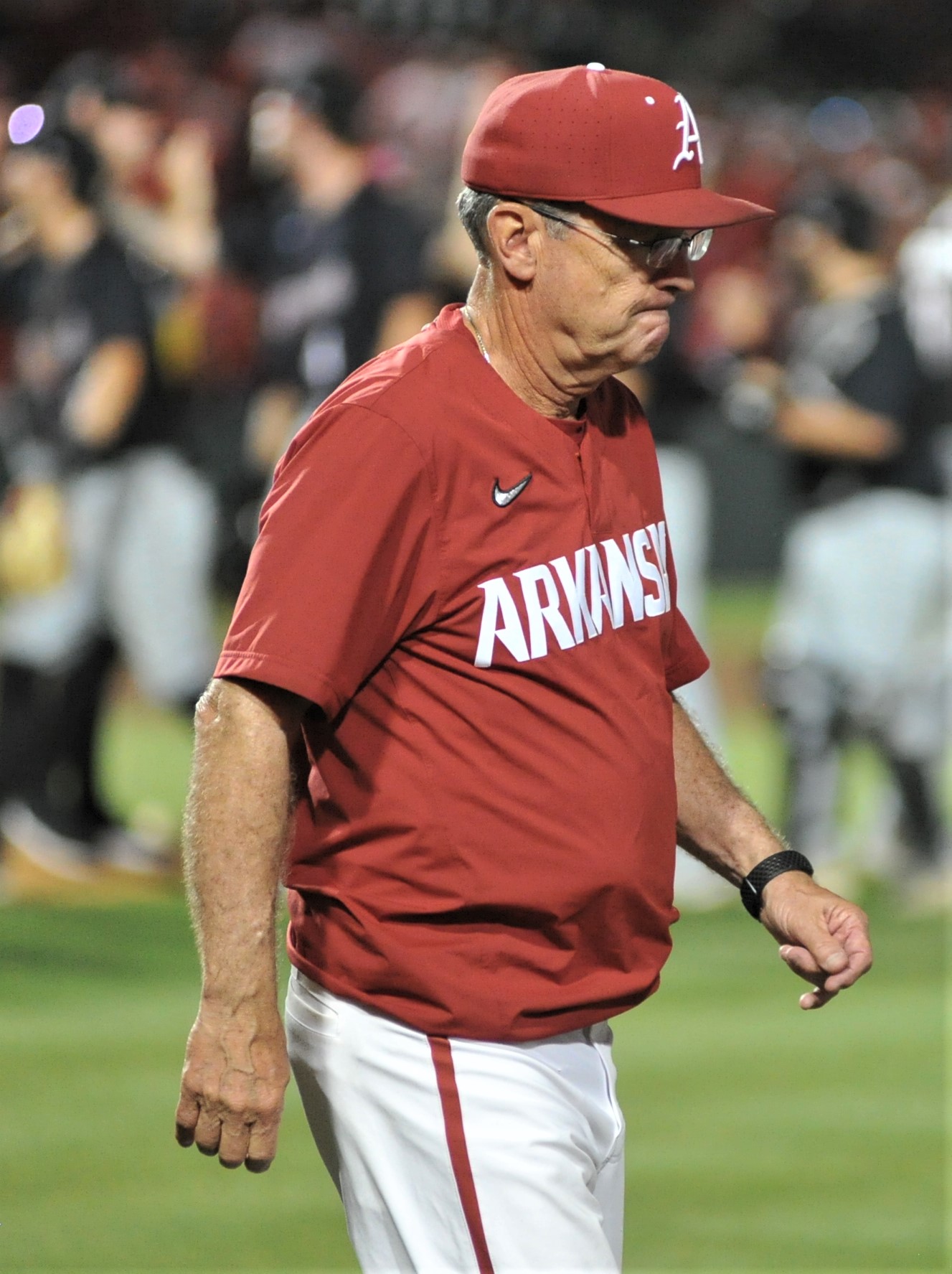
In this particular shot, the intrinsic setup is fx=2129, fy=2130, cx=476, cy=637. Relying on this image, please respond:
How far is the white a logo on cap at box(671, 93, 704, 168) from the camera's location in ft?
8.81

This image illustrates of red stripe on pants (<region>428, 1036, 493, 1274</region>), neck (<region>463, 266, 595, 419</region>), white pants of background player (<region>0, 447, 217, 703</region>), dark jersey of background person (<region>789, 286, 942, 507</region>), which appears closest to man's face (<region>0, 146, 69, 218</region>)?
white pants of background player (<region>0, 447, 217, 703</region>)

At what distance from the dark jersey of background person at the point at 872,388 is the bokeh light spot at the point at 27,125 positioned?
10.2 feet

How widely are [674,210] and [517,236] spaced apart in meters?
0.21

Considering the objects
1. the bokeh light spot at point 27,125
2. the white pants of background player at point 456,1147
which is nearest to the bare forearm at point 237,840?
the white pants of background player at point 456,1147

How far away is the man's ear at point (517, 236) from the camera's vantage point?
2693mm

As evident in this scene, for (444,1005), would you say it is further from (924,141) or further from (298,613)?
(924,141)

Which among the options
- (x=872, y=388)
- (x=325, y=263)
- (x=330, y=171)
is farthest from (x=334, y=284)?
(x=872, y=388)

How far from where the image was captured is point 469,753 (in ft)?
8.65

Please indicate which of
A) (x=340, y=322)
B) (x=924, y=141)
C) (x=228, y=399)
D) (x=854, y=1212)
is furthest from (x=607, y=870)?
(x=924, y=141)

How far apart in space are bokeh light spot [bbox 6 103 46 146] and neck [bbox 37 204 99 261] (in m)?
0.31

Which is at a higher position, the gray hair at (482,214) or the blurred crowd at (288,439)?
the gray hair at (482,214)

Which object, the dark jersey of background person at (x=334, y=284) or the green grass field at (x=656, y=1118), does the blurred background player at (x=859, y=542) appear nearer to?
the green grass field at (x=656, y=1118)

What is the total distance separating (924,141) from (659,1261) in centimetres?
2100

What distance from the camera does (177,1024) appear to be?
627 centimetres
